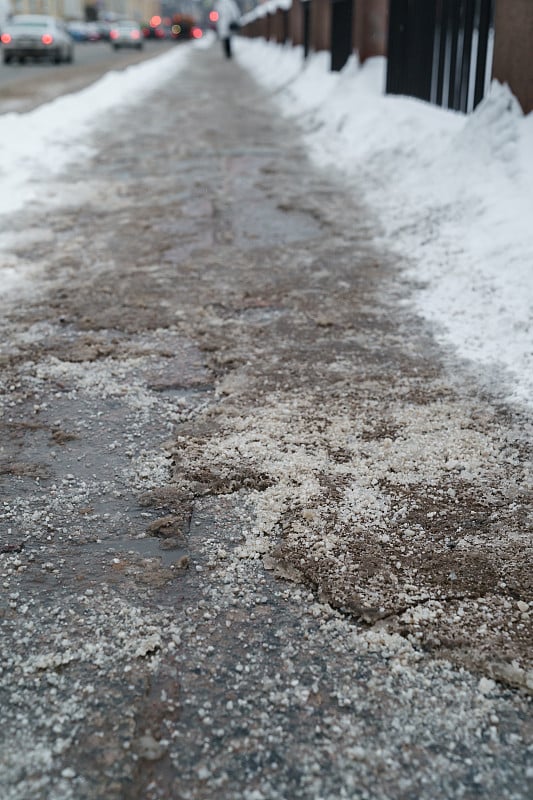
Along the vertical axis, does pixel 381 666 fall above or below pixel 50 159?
below

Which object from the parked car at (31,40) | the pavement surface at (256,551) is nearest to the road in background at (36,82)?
the parked car at (31,40)

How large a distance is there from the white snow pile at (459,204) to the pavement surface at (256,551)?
0.23 meters

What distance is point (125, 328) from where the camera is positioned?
12.0ft

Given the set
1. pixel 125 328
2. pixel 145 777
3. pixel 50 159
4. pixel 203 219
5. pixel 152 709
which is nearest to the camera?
pixel 145 777

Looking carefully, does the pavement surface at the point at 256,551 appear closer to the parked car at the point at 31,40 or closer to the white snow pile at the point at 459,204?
the white snow pile at the point at 459,204

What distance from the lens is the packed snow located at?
3.57 metres

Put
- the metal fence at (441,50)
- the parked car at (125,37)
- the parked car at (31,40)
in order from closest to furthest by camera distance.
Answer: the metal fence at (441,50) → the parked car at (31,40) → the parked car at (125,37)

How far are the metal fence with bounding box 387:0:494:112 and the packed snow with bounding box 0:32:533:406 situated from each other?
0.73ft

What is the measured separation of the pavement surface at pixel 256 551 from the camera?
4.77 ft

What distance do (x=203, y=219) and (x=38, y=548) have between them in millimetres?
4168

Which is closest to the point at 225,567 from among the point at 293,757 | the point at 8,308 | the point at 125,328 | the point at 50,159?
the point at 293,757

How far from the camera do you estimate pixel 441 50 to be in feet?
25.2

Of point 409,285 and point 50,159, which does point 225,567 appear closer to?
point 409,285

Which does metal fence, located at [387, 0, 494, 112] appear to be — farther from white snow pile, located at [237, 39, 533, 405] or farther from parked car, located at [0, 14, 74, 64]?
parked car, located at [0, 14, 74, 64]
